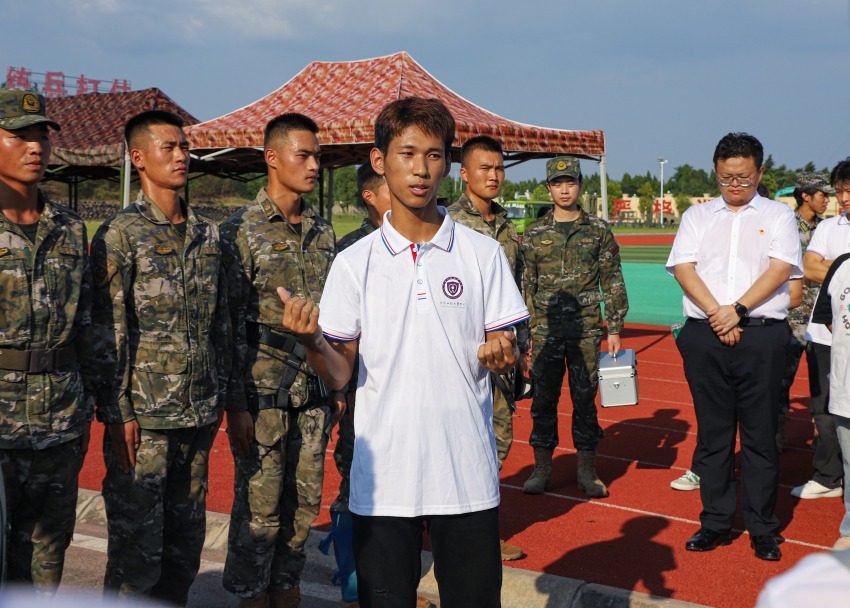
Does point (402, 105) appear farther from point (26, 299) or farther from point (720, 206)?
point (720, 206)

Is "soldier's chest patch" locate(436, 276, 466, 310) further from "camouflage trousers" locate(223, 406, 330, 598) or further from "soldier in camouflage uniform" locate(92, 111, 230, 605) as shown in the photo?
"camouflage trousers" locate(223, 406, 330, 598)

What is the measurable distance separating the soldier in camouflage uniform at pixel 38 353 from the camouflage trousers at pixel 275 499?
796 millimetres

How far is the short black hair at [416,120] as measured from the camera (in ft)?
9.53

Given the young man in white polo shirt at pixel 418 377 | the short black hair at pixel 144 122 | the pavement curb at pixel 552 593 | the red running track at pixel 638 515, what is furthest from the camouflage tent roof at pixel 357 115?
the young man in white polo shirt at pixel 418 377

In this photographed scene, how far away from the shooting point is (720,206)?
Result: 17.6 feet

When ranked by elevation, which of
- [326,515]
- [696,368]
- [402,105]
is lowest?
[326,515]

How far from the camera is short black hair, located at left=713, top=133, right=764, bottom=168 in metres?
5.21

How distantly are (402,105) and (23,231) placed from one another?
1.69 m

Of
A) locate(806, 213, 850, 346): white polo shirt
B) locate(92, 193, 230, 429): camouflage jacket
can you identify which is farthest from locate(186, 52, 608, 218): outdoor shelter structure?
locate(92, 193, 230, 429): camouflage jacket

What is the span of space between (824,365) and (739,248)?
1920 millimetres

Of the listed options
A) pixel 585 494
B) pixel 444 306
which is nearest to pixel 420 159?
pixel 444 306

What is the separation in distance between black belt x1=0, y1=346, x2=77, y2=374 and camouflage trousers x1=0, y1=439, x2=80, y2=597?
32 cm

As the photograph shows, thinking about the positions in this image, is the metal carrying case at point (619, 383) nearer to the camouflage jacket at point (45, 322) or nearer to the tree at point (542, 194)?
the camouflage jacket at point (45, 322)

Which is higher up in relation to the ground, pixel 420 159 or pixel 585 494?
pixel 420 159
